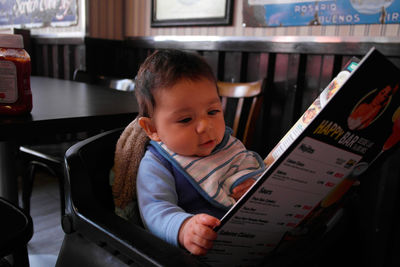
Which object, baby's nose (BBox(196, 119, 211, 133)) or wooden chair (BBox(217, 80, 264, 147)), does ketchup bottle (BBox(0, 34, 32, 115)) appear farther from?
wooden chair (BBox(217, 80, 264, 147))

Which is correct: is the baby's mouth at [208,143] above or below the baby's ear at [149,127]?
below

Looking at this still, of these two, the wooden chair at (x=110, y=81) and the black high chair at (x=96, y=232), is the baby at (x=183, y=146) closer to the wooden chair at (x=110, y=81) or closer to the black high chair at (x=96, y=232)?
the black high chair at (x=96, y=232)

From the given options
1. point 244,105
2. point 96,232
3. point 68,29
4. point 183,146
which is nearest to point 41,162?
point 244,105

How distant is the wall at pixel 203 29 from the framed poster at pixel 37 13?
10.5 inches

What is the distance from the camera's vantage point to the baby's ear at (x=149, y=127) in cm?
84

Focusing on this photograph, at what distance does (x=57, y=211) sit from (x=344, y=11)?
2.38 metres

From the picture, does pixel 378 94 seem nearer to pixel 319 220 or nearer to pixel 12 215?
pixel 319 220

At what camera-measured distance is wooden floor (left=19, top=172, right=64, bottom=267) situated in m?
1.90

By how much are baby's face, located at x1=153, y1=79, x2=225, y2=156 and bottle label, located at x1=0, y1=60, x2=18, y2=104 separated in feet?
1.30

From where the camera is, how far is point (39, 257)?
1.88 metres

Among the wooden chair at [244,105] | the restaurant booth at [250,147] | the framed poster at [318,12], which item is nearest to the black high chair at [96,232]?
the restaurant booth at [250,147]

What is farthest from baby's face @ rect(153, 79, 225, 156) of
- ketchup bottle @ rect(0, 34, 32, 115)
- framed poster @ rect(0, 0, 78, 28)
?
framed poster @ rect(0, 0, 78, 28)

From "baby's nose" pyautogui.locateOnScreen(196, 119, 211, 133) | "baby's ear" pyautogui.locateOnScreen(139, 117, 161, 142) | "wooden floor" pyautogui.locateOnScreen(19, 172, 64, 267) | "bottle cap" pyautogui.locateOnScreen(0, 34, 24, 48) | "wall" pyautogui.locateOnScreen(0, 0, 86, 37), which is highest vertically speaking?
"wall" pyautogui.locateOnScreen(0, 0, 86, 37)

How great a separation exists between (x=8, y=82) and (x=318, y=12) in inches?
65.4
